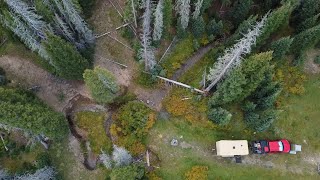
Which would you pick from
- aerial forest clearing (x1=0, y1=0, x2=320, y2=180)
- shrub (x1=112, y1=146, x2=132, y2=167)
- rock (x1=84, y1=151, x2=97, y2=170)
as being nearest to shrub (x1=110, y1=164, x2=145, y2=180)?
aerial forest clearing (x1=0, y1=0, x2=320, y2=180)

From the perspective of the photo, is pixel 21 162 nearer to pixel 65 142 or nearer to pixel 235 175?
pixel 65 142

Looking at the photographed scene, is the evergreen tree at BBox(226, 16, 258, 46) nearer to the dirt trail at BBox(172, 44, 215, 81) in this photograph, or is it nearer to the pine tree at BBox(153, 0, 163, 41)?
the dirt trail at BBox(172, 44, 215, 81)

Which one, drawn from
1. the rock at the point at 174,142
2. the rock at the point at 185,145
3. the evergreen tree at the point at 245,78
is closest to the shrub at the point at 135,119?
the rock at the point at 174,142

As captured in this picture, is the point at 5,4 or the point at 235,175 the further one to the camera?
the point at 235,175

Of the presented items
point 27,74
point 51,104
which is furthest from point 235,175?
point 27,74

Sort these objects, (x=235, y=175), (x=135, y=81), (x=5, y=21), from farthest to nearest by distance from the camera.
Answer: (x=135, y=81) → (x=235, y=175) → (x=5, y=21)

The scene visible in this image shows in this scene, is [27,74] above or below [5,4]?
below
